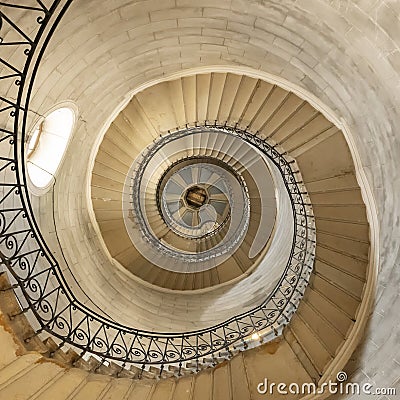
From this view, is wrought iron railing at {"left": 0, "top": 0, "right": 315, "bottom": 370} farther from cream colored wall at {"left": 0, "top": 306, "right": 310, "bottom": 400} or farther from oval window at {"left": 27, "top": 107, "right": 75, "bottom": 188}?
oval window at {"left": 27, "top": 107, "right": 75, "bottom": 188}

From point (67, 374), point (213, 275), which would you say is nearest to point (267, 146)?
point (213, 275)

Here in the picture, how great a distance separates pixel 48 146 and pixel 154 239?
581cm

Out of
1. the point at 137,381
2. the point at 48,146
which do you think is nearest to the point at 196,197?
the point at 48,146

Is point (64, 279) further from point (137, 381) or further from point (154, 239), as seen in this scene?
point (154, 239)

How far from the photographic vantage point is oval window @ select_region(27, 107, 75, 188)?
22.8 ft

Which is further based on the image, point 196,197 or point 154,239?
point 196,197

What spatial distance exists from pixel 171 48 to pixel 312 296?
572 centimetres

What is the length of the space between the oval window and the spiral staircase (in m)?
0.34

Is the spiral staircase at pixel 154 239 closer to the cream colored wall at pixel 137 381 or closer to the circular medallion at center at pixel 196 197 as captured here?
the cream colored wall at pixel 137 381

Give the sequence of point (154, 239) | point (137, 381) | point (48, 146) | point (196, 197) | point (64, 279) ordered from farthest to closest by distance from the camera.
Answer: point (196, 197)
point (154, 239)
point (48, 146)
point (137, 381)
point (64, 279)

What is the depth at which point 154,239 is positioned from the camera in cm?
1223

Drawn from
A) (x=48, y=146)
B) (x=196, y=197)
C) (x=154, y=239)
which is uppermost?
(x=48, y=146)

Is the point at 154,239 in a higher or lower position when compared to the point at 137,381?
higher

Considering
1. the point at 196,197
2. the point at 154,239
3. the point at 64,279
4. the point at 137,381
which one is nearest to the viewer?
the point at 64,279
